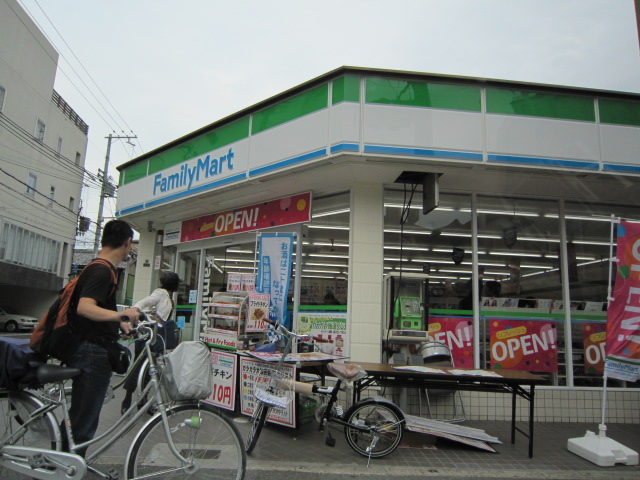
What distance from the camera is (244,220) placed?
7.82 metres

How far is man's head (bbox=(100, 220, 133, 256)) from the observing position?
2.99m

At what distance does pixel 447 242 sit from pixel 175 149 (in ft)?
17.7

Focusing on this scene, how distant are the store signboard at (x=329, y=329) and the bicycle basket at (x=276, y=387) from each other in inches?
57.3

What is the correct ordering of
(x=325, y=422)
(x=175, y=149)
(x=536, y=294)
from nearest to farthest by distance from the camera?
(x=325, y=422)
(x=536, y=294)
(x=175, y=149)

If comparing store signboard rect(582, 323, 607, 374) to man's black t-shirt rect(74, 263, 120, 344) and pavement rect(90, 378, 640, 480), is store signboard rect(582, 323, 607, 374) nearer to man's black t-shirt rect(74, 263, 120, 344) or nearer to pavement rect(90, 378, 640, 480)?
pavement rect(90, 378, 640, 480)

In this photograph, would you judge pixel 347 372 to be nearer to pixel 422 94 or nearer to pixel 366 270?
pixel 366 270

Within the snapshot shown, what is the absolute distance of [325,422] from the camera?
4.20 meters

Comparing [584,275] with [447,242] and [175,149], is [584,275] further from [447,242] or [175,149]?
[175,149]

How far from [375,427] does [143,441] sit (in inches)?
89.4

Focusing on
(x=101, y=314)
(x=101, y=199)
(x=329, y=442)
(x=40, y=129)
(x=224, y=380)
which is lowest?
(x=329, y=442)

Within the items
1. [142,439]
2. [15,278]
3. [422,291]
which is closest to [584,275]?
[422,291]

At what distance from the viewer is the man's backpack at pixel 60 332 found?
2777 millimetres

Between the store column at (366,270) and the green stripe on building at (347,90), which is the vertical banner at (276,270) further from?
the green stripe on building at (347,90)

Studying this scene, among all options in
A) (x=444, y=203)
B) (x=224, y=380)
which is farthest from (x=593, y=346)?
(x=224, y=380)
